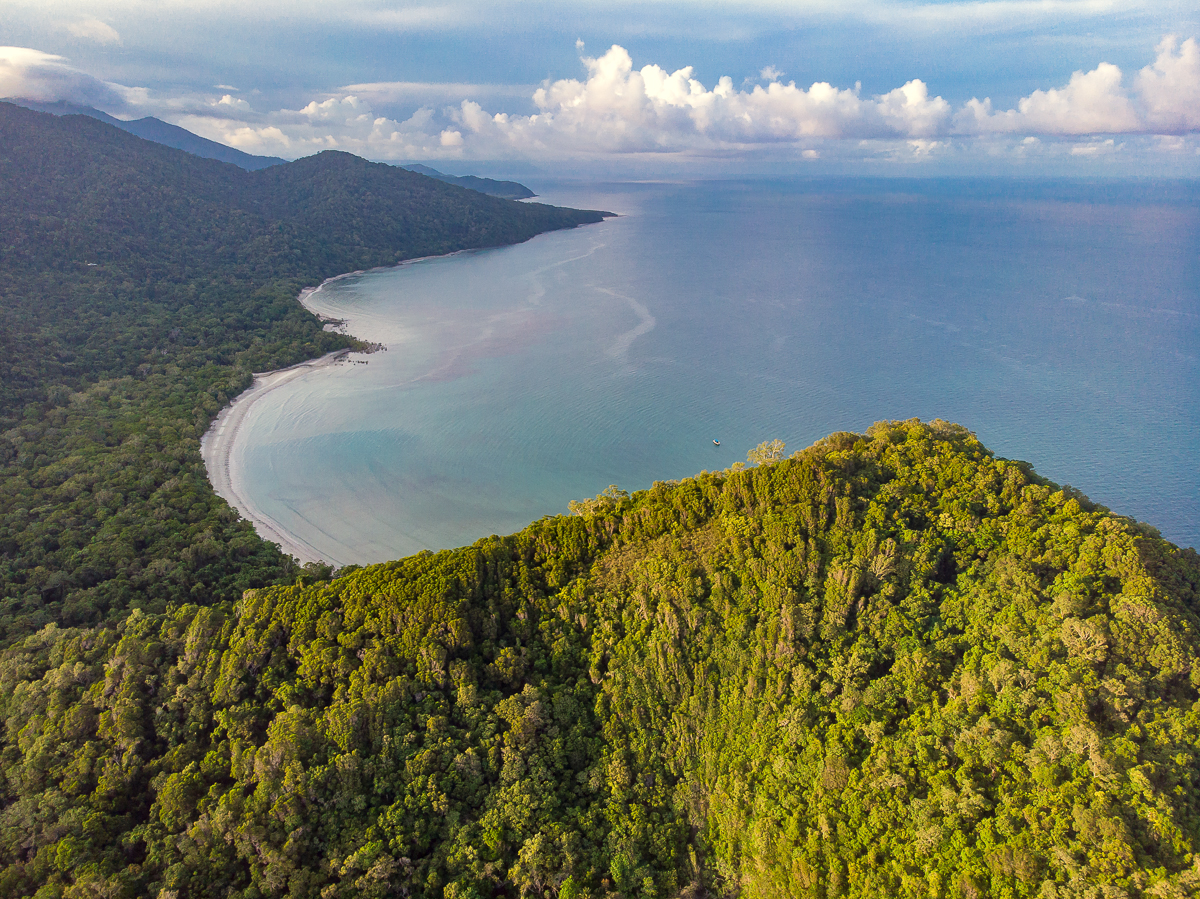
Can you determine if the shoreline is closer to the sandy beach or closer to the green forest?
the sandy beach

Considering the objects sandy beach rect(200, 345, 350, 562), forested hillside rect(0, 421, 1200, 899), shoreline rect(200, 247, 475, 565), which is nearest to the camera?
forested hillside rect(0, 421, 1200, 899)

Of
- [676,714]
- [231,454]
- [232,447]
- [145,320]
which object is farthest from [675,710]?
[145,320]

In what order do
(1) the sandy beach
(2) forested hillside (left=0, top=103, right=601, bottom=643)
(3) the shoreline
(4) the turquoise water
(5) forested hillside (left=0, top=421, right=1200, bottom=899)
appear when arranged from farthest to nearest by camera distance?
(4) the turquoise water → (1) the sandy beach → (3) the shoreline → (2) forested hillside (left=0, top=103, right=601, bottom=643) → (5) forested hillside (left=0, top=421, right=1200, bottom=899)

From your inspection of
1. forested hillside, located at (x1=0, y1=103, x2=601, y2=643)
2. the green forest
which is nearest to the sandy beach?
forested hillside, located at (x1=0, y1=103, x2=601, y2=643)

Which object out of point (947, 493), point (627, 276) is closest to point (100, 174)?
point (627, 276)

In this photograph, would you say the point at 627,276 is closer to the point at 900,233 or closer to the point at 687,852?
the point at 900,233

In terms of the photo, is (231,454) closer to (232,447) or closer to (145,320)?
(232,447)
